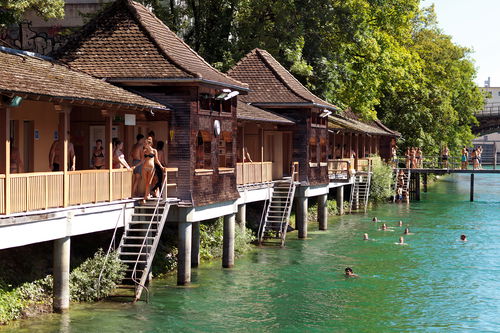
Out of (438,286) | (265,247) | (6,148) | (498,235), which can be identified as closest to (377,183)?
(498,235)

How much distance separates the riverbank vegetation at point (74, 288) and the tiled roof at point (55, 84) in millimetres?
4275

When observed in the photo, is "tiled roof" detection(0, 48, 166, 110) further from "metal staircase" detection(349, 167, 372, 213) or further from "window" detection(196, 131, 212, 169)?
"metal staircase" detection(349, 167, 372, 213)

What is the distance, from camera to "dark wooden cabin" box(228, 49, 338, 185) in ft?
130

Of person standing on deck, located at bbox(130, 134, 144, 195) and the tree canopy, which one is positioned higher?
the tree canopy

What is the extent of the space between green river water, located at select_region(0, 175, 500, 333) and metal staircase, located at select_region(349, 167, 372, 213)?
482 inches

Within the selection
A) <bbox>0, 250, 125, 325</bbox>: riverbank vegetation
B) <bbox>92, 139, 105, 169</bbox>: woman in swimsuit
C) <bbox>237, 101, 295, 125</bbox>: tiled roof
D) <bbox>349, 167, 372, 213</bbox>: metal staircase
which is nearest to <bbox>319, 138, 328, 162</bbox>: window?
<bbox>237, 101, 295, 125</bbox>: tiled roof

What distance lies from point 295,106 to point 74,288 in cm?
1878

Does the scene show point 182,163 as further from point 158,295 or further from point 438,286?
point 438,286

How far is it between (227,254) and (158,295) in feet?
17.6

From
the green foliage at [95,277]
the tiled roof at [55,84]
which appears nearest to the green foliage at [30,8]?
the tiled roof at [55,84]

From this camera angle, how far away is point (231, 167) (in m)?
29.7

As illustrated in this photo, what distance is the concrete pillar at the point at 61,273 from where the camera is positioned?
68.5 ft

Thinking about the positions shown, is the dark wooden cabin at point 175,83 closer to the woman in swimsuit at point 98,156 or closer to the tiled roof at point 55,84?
the tiled roof at point 55,84

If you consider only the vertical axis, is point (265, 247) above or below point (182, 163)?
below
